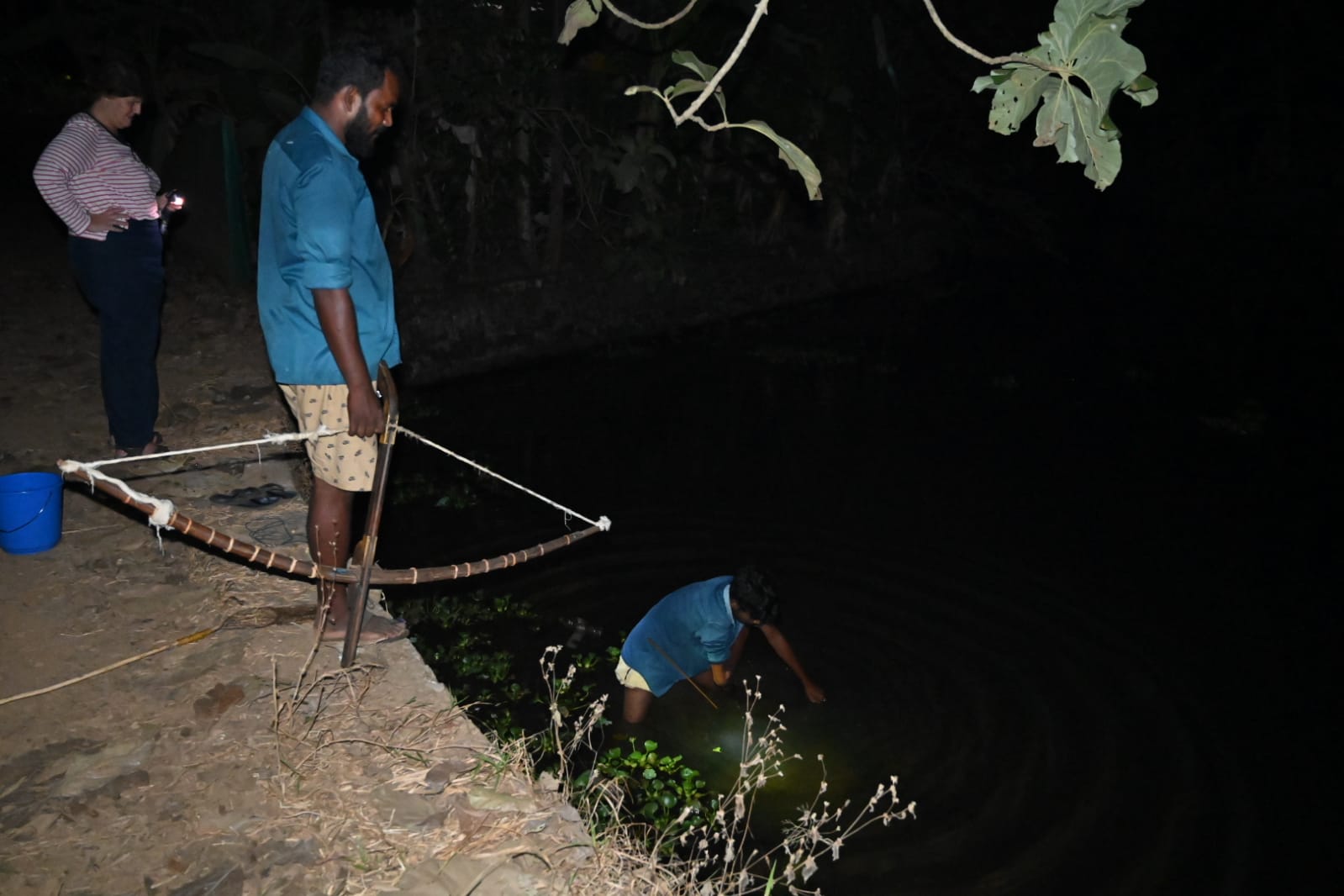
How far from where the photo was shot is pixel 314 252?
2867 millimetres

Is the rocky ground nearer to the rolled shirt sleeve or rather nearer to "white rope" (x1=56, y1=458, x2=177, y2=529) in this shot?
"white rope" (x1=56, y1=458, x2=177, y2=529)

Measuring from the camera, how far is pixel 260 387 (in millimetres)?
5906

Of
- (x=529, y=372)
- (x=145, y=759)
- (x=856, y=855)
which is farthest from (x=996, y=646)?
(x=529, y=372)

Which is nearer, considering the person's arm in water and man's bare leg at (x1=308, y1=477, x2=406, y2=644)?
man's bare leg at (x1=308, y1=477, x2=406, y2=644)

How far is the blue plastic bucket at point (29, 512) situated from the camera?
3811 mm

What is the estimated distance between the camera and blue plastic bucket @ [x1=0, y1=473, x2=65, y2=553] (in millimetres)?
3811

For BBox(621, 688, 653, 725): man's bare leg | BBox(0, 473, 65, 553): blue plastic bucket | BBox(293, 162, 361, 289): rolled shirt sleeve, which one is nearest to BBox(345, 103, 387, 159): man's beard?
BBox(293, 162, 361, 289): rolled shirt sleeve

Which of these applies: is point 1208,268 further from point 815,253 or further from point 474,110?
point 474,110

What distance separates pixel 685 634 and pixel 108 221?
3.05 m

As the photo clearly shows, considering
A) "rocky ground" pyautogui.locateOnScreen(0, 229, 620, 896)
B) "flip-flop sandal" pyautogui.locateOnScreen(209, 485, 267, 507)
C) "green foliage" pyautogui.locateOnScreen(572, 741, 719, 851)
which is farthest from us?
"flip-flop sandal" pyautogui.locateOnScreen(209, 485, 267, 507)

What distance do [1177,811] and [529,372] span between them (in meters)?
6.70

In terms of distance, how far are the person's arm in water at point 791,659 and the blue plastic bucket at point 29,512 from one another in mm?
2896

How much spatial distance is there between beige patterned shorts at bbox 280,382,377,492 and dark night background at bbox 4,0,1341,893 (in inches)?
91.3

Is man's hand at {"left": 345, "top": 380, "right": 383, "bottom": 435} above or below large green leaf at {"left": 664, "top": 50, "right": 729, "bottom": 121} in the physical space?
below
